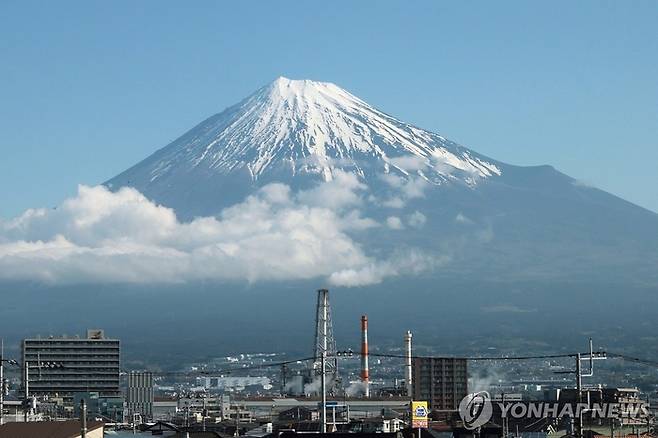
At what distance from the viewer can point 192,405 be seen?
147 metres

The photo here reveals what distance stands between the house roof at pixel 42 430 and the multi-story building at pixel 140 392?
4246 inches

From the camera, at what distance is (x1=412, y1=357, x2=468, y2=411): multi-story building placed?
175875 millimetres

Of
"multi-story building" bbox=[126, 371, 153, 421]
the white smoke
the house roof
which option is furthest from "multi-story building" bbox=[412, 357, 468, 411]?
the house roof

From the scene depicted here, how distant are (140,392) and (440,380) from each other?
111ft

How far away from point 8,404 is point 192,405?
5569 centimetres

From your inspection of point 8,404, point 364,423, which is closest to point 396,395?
point 8,404

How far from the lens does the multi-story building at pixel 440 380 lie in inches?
6924

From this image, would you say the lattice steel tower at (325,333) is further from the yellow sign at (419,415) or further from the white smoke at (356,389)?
the yellow sign at (419,415)

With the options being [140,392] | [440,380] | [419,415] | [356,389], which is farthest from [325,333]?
[419,415]

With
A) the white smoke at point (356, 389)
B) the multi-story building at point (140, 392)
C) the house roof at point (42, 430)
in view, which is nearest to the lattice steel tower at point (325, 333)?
the white smoke at point (356, 389)

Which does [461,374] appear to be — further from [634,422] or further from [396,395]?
[634,422]

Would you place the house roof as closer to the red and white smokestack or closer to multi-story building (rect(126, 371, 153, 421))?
multi-story building (rect(126, 371, 153, 421))

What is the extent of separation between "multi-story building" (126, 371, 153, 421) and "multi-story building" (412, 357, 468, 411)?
94.7 feet

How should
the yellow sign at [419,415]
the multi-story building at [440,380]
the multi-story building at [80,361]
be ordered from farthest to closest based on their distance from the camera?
1. the multi-story building at [80,361]
2. the multi-story building at [440,380]
3. the yellow sign at [419,415]
